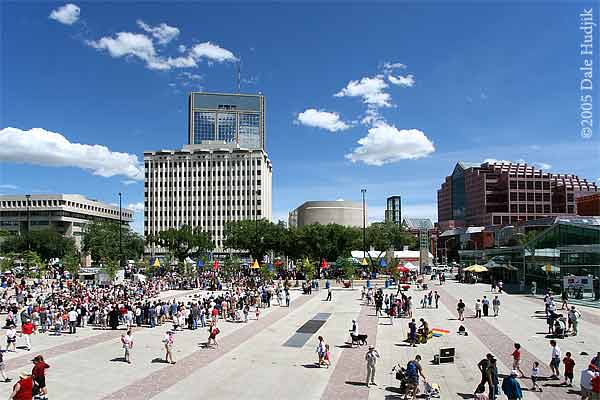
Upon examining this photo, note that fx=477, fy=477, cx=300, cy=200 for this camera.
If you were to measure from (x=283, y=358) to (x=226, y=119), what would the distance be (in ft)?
490

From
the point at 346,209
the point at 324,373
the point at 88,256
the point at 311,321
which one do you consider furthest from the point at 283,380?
the point at 346,209

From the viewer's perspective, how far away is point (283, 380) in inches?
615

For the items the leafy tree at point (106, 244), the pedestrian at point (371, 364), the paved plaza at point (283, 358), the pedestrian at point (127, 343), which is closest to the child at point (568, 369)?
the paved plaza at point (283, 358)

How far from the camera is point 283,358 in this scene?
61.5ft

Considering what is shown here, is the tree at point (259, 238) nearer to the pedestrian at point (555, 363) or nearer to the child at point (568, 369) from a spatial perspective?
the pedestrian at point (555, 363)

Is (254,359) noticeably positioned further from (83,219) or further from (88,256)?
(83,219)

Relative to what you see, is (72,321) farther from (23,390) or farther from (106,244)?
(106,244)

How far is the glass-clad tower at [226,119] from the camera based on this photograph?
527ft

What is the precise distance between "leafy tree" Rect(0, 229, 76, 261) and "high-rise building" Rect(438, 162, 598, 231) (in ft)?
356

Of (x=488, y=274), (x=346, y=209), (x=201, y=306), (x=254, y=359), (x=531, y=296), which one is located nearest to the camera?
(x=254, y=359)

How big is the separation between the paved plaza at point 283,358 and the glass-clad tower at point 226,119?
136 metres

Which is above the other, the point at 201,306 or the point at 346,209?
the point at 346,209

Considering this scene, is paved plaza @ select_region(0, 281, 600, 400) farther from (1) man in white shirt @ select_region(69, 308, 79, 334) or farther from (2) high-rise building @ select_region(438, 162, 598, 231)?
(2) high-rise building @ select_region(438, 162, 598, 231)

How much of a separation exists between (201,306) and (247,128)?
140 m
